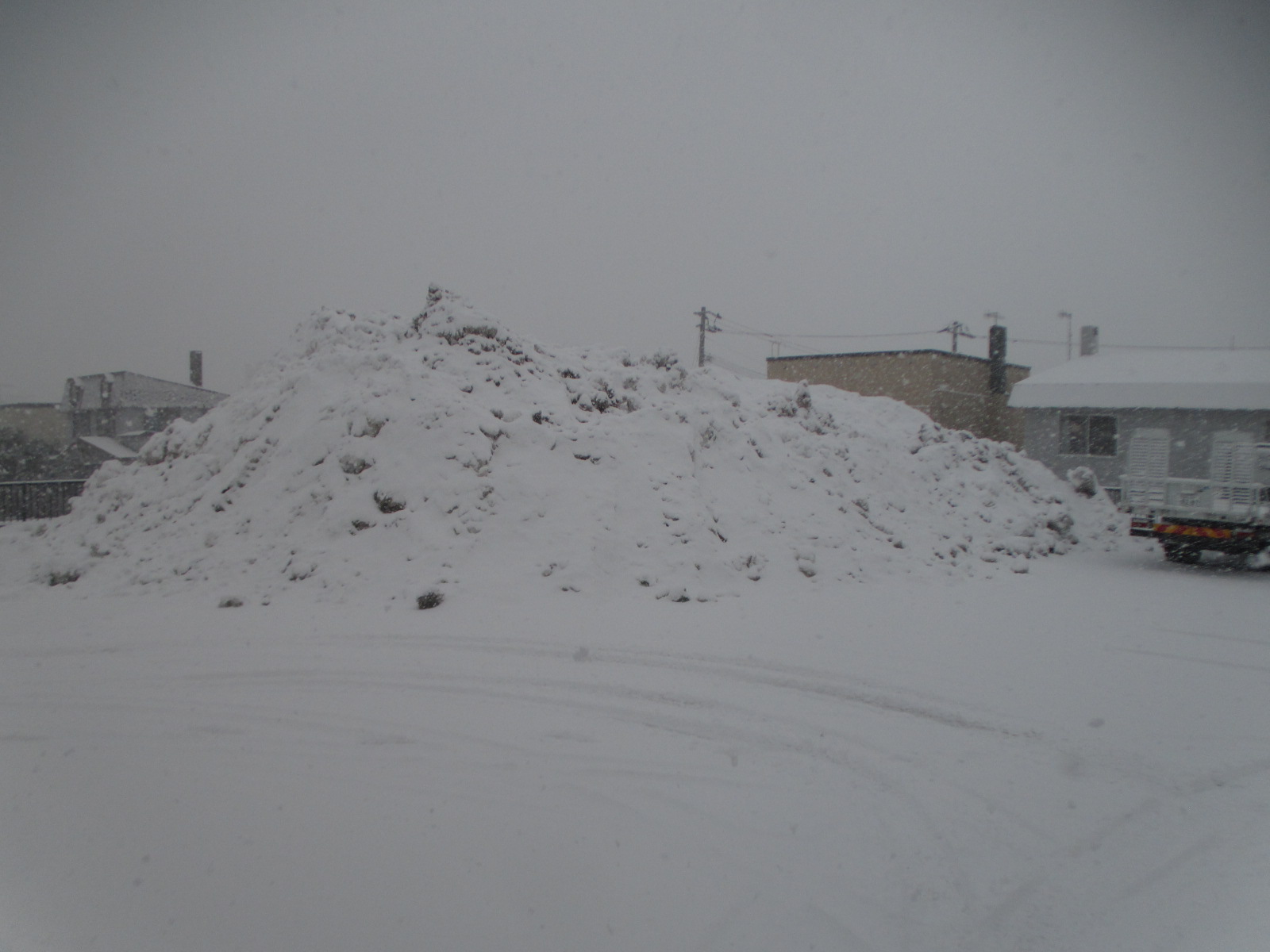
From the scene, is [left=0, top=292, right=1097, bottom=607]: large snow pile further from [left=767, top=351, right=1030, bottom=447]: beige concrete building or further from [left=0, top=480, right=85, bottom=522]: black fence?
[left=767, top=351, right=1030, bottom=447]: beige concrete building

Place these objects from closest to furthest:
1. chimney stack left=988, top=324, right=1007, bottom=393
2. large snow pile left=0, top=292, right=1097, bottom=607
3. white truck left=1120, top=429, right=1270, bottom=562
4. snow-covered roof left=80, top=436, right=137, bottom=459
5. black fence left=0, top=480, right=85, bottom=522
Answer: large snow pile left=0, top=292, right=1097, bottom=607 → white truck left=1120, top=429, right=1270, bottom=562 → snow-covered roof left=80, top=436, right=137, bottom=459 → black fence left=0, top=480, right=85, bottom=522 → chimney stack left=988, top=324, right=1007, bottom=393

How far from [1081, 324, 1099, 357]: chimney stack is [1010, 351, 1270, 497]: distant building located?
522 centimetres

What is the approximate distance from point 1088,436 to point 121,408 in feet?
78.1

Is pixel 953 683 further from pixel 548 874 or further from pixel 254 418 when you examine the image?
pixel 254 418

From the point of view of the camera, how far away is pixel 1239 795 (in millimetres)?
3252

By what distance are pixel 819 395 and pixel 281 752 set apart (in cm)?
1284

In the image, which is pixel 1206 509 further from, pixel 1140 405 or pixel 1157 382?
pixel 1157 382

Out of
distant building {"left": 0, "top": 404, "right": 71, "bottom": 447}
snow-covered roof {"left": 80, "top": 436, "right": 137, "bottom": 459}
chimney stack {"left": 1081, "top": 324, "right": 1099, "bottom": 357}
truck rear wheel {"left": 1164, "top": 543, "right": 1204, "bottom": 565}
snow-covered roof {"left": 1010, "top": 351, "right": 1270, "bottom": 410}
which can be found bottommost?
truck rear wheel {"left": 1164, "top": 543, "right": 1204, "bottom": 565}

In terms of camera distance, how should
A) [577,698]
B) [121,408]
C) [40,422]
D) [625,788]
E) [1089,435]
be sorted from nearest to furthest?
[625,788] → [577,698] → [40,422] → [121,408] → [1089,435]

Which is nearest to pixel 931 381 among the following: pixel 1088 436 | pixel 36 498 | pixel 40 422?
pixel 1088 436

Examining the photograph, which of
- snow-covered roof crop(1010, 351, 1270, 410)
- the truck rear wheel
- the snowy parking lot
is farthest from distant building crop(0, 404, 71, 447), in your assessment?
snow-covered roof crop(1010, 351, 1270, 410)

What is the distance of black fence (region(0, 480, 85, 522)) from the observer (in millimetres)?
13219

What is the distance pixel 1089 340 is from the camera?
26.3 metres

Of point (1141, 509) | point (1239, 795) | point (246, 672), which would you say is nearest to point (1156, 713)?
point (1239, 795)
